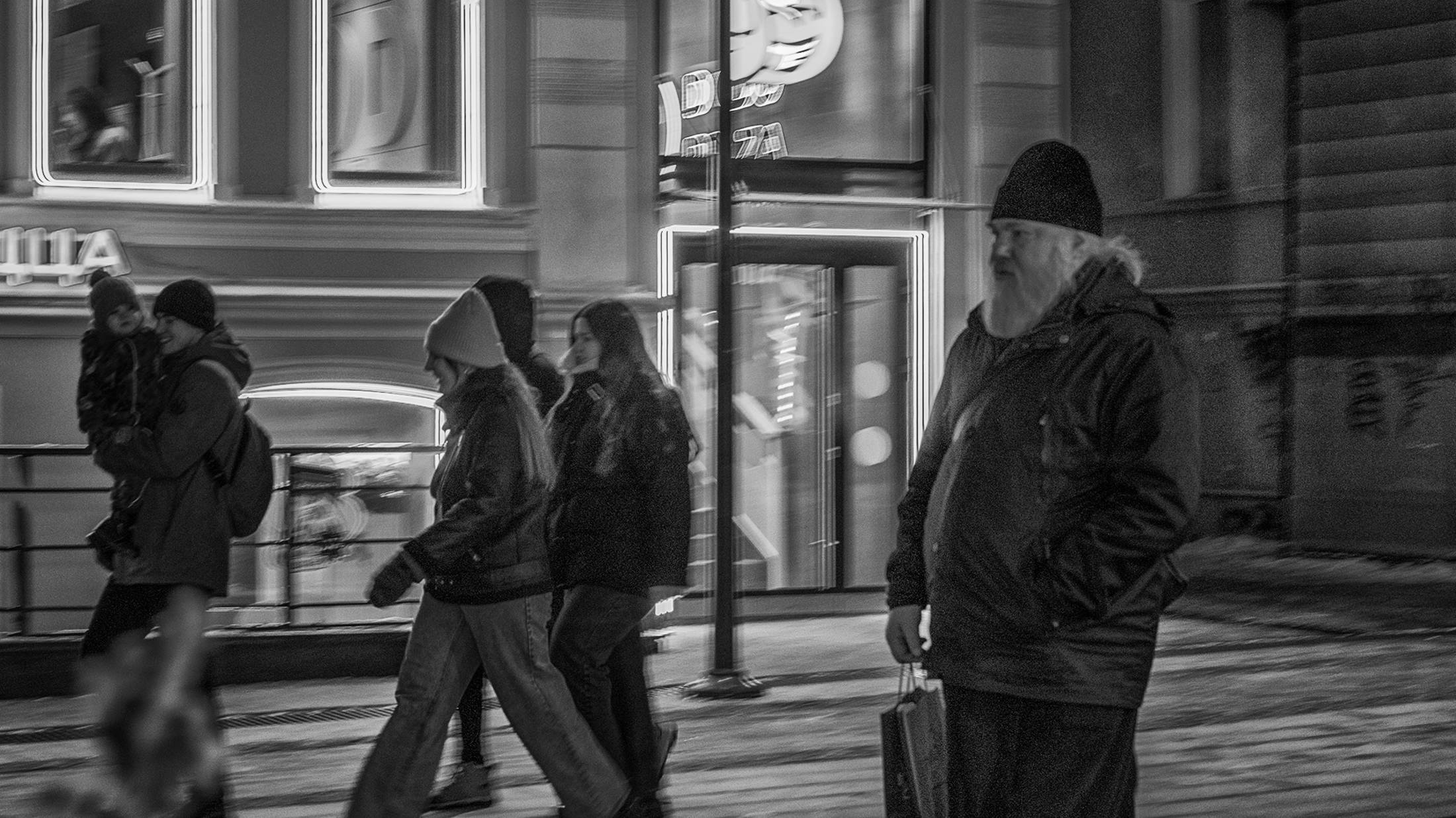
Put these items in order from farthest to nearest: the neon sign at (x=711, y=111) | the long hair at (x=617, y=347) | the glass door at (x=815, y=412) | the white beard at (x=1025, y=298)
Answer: the glass door at (x=815, y=412) < the neon sign at (x=711, y=111) < the long hair at (x=617, y=347) < the white beard at (x=1025, y=298)

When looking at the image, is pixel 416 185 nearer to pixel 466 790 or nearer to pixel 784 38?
pixel 784 38

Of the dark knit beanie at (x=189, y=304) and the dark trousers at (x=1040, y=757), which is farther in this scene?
the dark knit beanie at (x=189, y=304)

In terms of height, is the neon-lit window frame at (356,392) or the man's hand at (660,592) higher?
the neon-lit window frame at (356,392)

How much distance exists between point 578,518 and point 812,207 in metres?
7.02

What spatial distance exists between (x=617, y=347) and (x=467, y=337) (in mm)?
802

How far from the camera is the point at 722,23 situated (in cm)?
1047

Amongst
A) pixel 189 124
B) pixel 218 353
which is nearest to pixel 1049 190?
pixel 218 353

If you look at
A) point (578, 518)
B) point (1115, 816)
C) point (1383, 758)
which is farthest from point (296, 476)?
point (1115, 816)

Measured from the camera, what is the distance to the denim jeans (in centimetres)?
579

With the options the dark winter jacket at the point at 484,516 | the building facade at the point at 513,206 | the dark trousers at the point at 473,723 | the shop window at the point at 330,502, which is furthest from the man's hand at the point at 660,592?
the shop window at the point at 330,502

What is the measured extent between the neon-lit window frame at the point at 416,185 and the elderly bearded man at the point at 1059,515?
9.02 meters

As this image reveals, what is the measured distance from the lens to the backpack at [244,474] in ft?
21.1

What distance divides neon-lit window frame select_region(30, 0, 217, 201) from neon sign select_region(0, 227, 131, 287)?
0.32m

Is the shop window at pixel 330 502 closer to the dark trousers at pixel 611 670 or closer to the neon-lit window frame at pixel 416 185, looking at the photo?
the neon-lit window frame at pixel 416 185
